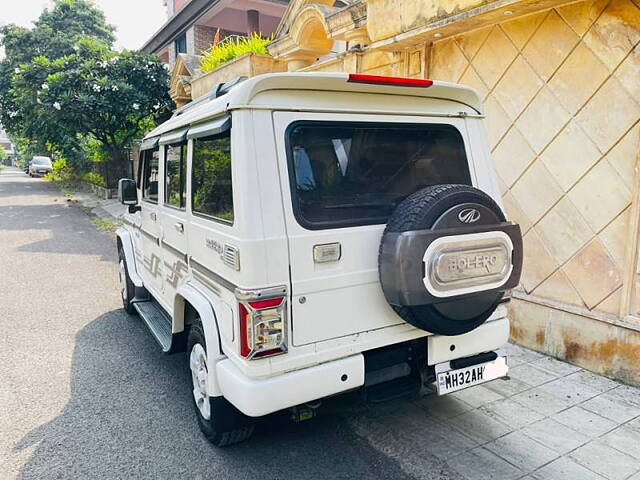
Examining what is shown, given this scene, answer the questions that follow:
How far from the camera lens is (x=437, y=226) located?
8.29 ft

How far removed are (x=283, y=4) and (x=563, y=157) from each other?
12026 mm

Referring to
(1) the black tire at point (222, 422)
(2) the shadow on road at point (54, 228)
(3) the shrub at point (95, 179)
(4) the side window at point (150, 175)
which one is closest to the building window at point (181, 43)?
(3) the shrub at point (95, 179)

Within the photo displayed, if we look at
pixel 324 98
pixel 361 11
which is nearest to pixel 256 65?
pixel 361 11

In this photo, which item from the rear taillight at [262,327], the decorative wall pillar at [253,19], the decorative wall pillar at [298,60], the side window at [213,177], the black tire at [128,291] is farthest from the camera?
the decorative wall pillar at [253,19]

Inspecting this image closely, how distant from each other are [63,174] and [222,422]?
91.7ft

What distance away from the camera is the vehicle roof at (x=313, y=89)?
2.46 meters

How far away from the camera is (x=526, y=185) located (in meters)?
4.61

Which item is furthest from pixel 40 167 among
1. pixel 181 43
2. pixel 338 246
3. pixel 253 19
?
pixel 338 246

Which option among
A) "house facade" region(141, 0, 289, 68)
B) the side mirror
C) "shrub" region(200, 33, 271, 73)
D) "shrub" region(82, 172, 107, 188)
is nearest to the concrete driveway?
the side mirror

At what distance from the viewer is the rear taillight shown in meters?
2.42

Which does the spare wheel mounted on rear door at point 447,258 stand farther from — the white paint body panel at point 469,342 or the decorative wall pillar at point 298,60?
the decorative wall pillar at point 298,60

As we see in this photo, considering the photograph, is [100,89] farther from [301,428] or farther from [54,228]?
[301,428]

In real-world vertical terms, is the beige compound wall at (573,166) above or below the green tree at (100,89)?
below

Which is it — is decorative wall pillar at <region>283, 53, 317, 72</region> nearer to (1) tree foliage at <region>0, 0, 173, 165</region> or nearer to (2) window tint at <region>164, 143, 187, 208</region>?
(2) window tint at <region>164, 143, 187, 208</region>
